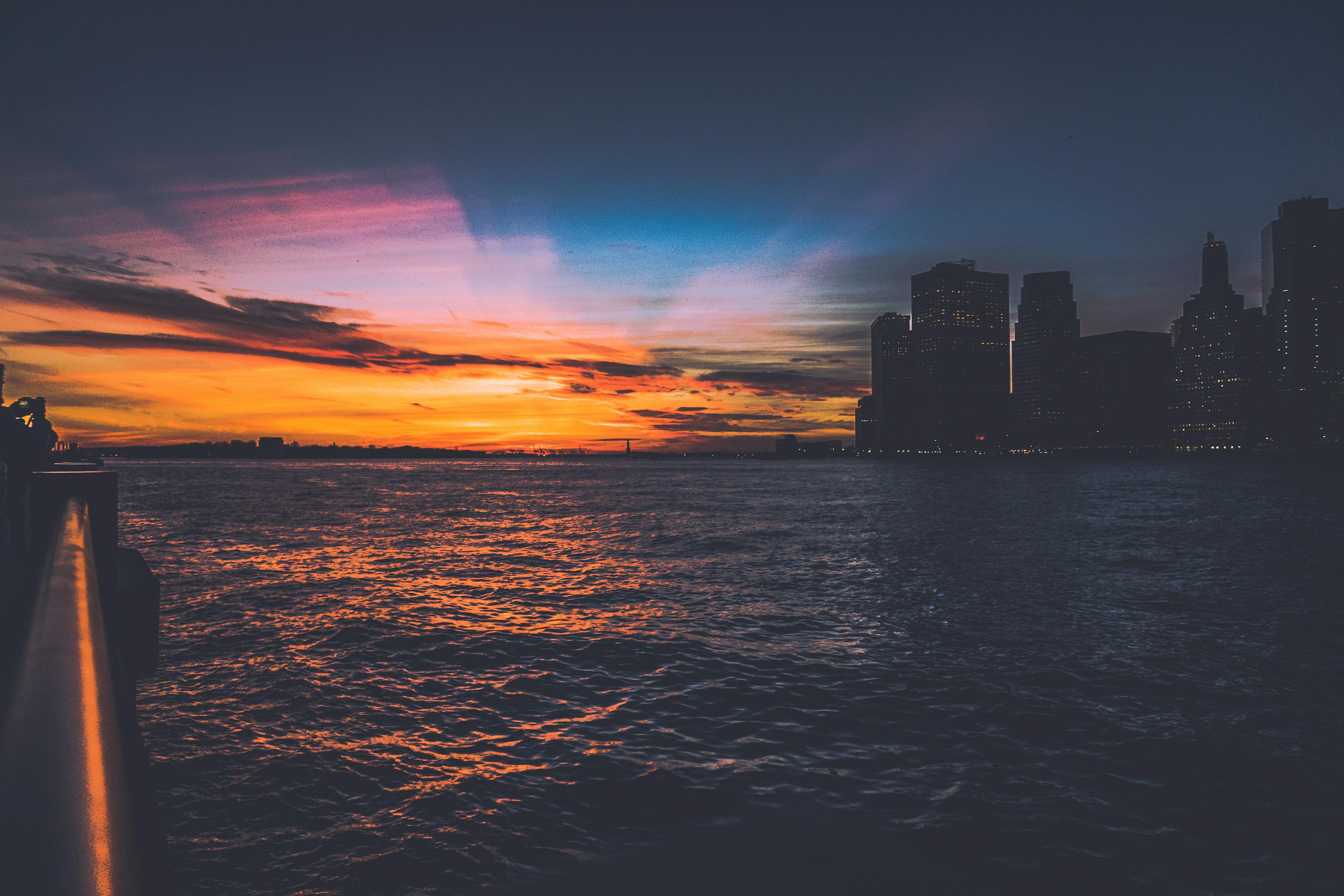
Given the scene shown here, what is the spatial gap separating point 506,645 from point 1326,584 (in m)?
27.2

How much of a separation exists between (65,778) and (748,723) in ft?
31.4

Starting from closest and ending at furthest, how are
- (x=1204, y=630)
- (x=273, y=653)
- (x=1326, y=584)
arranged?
(x=273, y=653) < (x=1204, y=630) < (x=1326, y=584)

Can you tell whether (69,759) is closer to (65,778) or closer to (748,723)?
(65,778)

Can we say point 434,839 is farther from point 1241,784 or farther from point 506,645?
point 1241,784

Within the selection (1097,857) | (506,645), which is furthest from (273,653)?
(1097,857)

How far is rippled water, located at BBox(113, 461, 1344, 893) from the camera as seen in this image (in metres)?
6.86

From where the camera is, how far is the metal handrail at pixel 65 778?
50.8 inches

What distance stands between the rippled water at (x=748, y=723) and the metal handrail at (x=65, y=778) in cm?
503

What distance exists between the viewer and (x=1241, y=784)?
841 cm

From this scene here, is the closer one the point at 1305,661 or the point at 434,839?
the point at 434,839

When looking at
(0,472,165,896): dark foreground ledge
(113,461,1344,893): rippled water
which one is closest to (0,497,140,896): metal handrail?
(0,472,165,896): dark foreground ledge

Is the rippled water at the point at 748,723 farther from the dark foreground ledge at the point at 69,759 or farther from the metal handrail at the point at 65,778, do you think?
the metal handrail at the point at 65,778

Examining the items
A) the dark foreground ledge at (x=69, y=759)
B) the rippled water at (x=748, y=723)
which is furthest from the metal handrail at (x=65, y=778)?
the rippled water at (x=748, y=723)

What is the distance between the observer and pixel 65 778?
5.19ft
